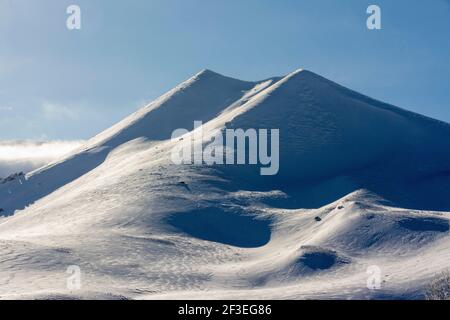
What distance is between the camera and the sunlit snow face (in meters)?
146

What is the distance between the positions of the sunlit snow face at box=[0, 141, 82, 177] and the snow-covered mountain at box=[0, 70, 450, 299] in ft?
121

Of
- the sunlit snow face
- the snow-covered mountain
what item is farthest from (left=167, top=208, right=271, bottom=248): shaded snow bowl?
the sunlit snow face

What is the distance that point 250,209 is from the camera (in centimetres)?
6525

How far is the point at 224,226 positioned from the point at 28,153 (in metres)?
116

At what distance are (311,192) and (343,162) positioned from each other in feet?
33.2

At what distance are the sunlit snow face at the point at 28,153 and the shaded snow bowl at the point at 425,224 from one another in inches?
3498

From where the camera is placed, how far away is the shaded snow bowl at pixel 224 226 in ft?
193

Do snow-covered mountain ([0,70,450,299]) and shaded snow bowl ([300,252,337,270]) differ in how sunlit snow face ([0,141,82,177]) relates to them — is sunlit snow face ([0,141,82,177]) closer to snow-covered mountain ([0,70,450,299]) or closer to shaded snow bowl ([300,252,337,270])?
snow-covered mountain ([0,70,450,299])

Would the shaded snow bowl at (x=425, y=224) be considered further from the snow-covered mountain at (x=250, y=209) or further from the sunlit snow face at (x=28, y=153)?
the sunlit snow face at (x=28, y=153)

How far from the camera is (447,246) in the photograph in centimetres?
4722

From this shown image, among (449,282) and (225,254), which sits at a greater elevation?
(449,282)
